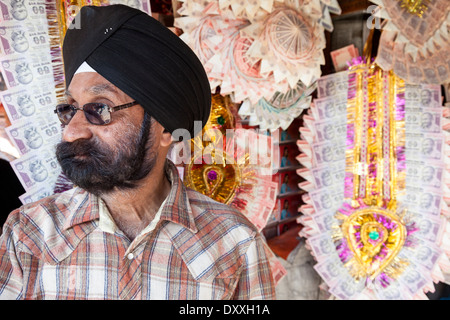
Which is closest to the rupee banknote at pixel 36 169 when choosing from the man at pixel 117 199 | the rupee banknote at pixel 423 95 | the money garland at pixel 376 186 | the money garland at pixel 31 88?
the money garland at pixel 31 88

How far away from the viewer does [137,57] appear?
0.98 metres

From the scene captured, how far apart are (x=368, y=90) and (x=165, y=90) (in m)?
1.04

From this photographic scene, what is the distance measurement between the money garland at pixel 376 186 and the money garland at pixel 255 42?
23 cm

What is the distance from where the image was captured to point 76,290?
0.98 metres

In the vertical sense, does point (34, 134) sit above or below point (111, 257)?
above

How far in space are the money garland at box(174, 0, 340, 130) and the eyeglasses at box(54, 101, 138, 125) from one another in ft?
2.00

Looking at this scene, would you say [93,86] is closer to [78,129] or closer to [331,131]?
[78,129]

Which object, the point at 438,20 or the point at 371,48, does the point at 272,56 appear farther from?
the point at 438,20

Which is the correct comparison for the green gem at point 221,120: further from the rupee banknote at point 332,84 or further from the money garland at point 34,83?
the money garland at point 34,83

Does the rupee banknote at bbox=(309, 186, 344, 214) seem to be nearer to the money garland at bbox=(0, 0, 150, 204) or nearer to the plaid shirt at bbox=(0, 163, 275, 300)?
the plaid shirt at bbox=(0, 163, 275, 300)

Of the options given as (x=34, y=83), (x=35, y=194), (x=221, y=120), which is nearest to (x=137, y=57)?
(x=34, y=83)

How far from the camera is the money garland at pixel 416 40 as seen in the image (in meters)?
1.60

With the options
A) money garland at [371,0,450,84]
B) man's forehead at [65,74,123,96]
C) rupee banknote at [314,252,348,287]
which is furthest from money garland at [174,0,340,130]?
rupee banknote at [314,252,348,287]

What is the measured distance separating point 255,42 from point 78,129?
81 cm
